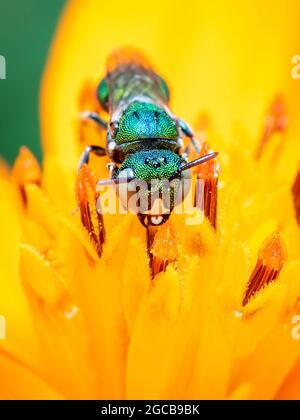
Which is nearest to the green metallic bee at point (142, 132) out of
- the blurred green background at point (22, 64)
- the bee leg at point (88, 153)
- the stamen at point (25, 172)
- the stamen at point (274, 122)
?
the bee leg at point (88, 153)

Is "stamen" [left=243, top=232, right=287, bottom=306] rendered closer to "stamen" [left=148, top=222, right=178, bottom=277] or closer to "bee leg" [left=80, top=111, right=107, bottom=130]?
"stamen" [left=148, top=222, right=178, bottom=277]

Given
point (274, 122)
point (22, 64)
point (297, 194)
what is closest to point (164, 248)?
point (297, 194)

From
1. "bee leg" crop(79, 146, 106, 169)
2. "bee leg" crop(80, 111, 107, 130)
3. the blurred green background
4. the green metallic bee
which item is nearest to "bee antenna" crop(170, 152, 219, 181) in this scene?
the green metallic bee

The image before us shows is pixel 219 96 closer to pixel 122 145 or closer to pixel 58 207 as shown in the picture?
pixel 58 207

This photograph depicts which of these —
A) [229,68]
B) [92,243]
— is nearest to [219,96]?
[229,68]

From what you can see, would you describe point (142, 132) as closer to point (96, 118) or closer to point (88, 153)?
point (88, 153)

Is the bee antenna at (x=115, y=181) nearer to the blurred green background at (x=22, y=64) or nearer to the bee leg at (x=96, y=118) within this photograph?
the bee leg at (x=96, y=118)
